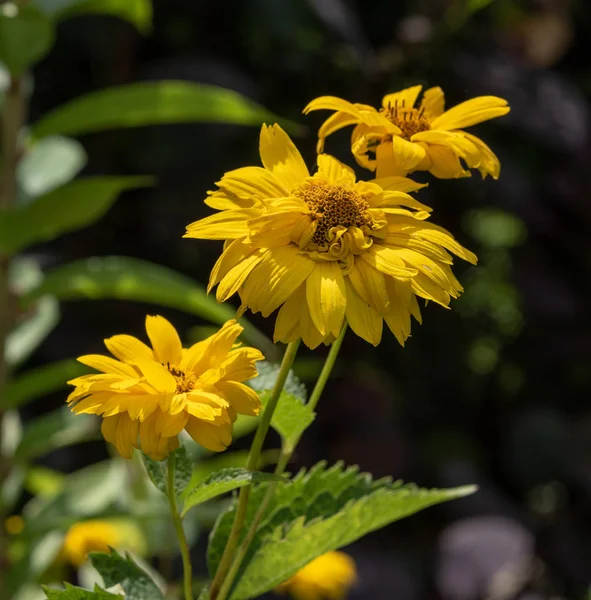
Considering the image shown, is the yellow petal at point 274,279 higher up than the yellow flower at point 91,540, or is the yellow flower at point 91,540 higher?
the yellow petal at point 274,279

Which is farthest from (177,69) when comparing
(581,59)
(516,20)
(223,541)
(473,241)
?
(223,541)

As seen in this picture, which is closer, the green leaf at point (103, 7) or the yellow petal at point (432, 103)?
the yellow petal at point (432, 103)

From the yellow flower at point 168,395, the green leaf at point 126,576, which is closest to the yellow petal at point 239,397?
the yellow flower at point 168,395

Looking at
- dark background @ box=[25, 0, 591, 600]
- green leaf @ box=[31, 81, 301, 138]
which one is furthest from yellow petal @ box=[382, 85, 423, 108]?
dark background @ box=[25, 0, 591, 600]

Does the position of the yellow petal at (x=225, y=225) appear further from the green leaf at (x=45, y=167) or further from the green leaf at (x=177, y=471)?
the green leaf at (x=45, y=167)

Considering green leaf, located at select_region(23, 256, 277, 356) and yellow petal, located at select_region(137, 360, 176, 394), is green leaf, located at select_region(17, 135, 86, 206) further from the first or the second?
yellow petal, located at select_region(137, 360, 176, 394)

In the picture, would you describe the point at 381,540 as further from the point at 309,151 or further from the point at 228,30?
the point at 228,30

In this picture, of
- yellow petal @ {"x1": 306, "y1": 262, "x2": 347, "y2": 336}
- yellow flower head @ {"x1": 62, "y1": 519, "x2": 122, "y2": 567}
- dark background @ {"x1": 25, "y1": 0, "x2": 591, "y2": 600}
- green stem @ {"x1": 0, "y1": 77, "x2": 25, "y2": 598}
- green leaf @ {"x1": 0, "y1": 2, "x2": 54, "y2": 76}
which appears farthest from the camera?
dark background @ {"x1": 25, "y1": 0, "x2": 591, "y2": 600}
